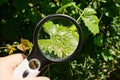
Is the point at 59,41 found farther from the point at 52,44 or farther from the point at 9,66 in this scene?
the point at 9,66

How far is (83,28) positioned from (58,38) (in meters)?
0.63

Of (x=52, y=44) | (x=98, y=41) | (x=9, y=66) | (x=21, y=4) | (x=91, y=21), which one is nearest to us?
(x=9, y=66)

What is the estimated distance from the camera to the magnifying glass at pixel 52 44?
1391 mm

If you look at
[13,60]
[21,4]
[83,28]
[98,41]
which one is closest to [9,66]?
[13,60]

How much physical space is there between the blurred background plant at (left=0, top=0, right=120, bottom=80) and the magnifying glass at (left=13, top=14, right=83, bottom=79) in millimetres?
211

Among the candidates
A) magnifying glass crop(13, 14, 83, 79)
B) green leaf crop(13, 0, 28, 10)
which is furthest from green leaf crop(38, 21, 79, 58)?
green leaf crop(13, 0, 28, 10)

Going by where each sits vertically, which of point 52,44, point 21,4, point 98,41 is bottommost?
point 98,41

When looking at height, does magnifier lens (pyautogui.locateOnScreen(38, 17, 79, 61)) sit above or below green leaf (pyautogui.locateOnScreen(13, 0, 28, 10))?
below

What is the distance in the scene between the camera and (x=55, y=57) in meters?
1.52

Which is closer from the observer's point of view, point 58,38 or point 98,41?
point 58,38

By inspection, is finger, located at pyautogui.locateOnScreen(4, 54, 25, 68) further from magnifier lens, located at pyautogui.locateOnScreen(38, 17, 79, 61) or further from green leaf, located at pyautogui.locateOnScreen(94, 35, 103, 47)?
green leaf, located at pyautogui.locateOnScreen(94, 35, 103, 47)

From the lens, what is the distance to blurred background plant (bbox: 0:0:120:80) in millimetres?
2285

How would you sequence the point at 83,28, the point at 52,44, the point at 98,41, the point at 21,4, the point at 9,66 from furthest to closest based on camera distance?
the point at 98,41, the point at 21,4, the point at 83,28, the point at 52,44, the point at 9,66

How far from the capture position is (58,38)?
67.6 inches
